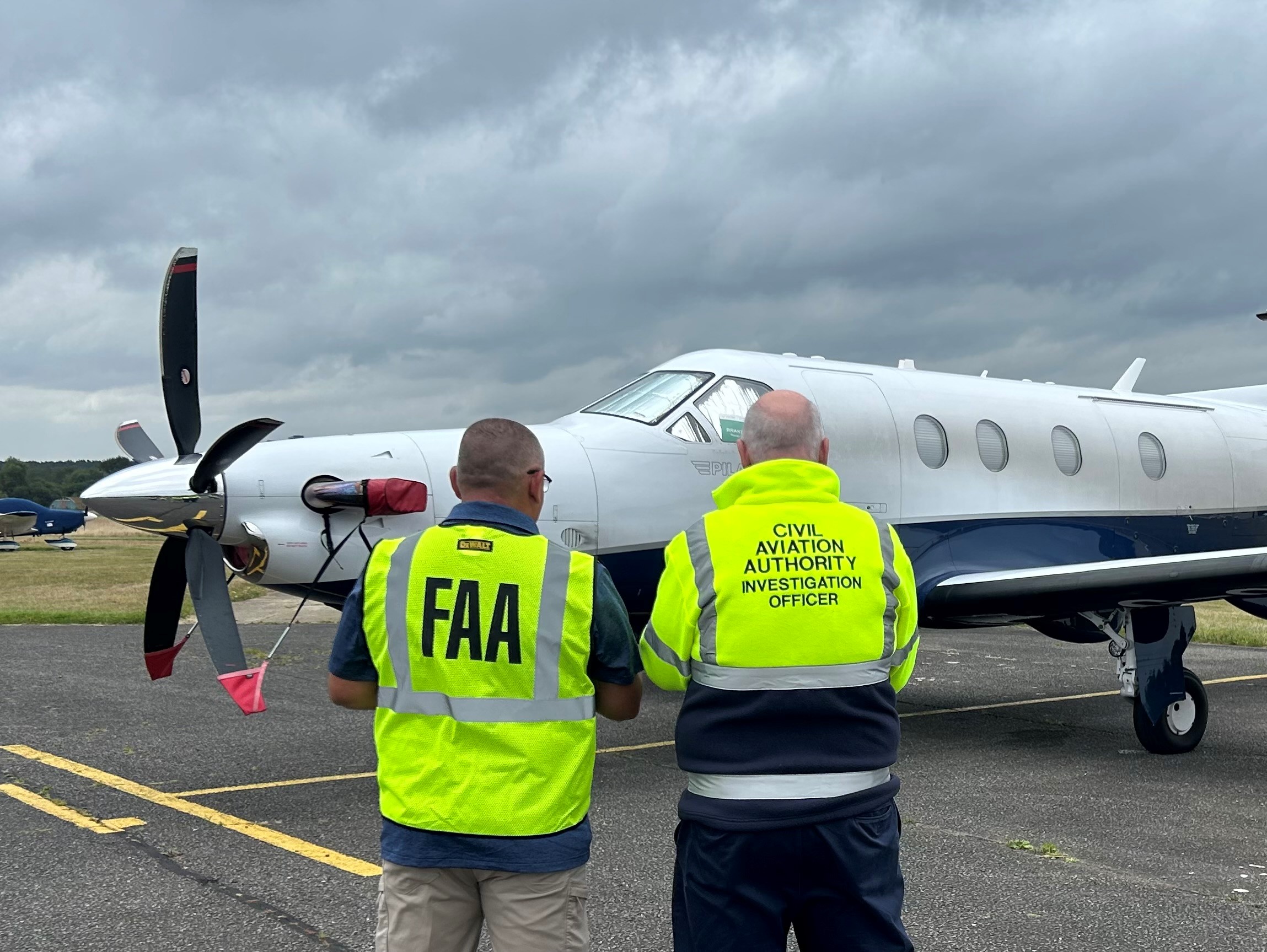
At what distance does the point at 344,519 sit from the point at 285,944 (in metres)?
3.12

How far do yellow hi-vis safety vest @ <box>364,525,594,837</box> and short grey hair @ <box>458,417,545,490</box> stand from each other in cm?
17

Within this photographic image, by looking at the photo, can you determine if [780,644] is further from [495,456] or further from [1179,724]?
[1179,724]

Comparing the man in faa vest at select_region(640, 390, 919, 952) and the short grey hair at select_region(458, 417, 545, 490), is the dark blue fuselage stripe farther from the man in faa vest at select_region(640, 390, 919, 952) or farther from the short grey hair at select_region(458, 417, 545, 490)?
the man in faa vest at select_region(640, 390, 919, 952)

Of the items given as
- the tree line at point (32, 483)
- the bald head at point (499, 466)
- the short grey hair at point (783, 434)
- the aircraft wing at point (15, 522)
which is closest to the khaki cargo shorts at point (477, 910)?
the bald head at point (499, 466)

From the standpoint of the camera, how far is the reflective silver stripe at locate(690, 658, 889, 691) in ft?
8.84

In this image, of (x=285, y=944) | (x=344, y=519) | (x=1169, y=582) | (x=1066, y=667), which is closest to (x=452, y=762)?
(x=285, y=944)

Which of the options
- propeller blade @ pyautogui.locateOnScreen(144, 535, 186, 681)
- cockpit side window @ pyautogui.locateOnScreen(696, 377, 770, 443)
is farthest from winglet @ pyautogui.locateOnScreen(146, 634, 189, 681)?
cockpit side window @ pyautogui.locateOnScreen(696, 377, 770, 443)

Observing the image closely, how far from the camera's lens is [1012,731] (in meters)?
9.66

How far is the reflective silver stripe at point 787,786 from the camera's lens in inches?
104

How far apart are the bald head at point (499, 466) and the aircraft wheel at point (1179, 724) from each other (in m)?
7.36

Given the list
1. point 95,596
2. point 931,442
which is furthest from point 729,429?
point 95,596

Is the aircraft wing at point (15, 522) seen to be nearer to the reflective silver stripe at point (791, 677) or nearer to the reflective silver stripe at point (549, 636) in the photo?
the reflective silver stripe at point (549, 636)

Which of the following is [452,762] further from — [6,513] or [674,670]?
[6,513]

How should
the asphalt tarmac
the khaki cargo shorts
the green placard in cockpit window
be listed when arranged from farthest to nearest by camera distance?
the green placard in cockpit window
the asphalt tarmac
the khaki cargo shorts
